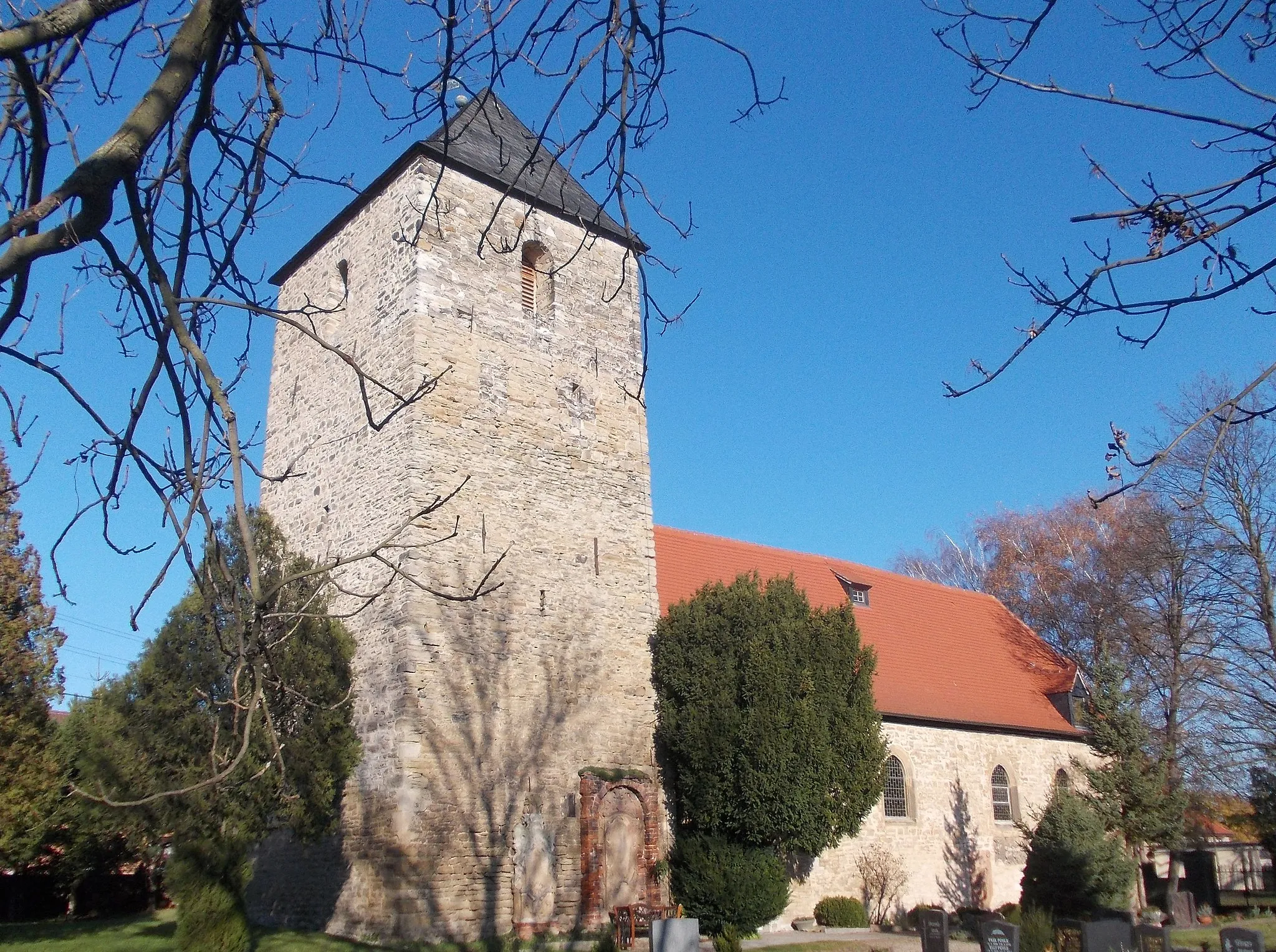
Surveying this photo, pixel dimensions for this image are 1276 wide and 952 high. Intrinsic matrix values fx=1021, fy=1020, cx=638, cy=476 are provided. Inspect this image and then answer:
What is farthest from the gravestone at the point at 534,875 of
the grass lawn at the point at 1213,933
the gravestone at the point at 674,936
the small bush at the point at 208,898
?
the grass lawn at the point at 1213,933

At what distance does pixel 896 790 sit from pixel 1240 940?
8.30 meters

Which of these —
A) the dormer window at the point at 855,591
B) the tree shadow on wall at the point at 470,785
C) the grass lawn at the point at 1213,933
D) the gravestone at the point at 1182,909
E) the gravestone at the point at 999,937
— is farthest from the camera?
the dormer window at the point at 855,591

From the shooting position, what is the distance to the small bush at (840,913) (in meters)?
17.3

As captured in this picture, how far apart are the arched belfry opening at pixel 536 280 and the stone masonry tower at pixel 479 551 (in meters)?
0.04

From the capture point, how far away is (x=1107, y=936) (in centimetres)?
1275

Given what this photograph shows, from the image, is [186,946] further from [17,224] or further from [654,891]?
[17,224]

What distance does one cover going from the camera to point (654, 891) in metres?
15.3

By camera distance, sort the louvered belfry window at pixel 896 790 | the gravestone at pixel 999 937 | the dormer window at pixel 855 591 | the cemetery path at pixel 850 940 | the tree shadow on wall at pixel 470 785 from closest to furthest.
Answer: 1. the gravestone at pixel 999 937
2. the tree shadow on wall at pixel 470 785
3. the cemetery path at pixel 850 940
4. the louvered belfry window at pixel 896 790
5. the dormer window at pixel 855 591

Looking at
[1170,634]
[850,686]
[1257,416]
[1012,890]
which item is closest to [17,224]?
[1257,416]

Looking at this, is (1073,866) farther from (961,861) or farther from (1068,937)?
(1068,937)

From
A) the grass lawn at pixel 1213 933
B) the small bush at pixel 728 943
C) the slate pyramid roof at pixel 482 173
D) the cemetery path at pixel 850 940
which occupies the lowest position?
the grass lawn at pixel 1213 933

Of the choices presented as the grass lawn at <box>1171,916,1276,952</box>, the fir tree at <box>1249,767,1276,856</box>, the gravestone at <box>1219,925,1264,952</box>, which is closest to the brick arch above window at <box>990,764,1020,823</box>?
the grass lawn at <box>1171,916,1276,952</box>

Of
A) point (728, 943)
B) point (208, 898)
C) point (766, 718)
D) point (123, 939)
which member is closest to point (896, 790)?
point (766, 718)

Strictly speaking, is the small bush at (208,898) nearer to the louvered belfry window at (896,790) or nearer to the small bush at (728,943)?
the small bush at (728,943)
